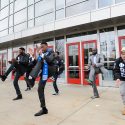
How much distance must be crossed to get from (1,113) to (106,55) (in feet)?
19.5

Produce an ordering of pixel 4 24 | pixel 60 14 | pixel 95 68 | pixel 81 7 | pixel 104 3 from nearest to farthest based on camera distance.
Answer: pixel 95 68
pixel 104 3
pixel 81 7
pixel 60 14
pixel 4 24

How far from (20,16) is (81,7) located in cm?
548

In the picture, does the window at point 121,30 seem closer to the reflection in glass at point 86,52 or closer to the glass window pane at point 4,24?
the reflection in glass at point 86,52

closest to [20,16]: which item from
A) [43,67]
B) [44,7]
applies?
[44,7]

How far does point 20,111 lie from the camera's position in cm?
582

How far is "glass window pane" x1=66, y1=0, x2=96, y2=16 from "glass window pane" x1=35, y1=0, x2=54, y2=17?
1357mm

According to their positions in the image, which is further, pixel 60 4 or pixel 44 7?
pixel 44 7

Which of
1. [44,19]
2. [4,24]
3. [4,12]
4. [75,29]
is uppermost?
[4,12]

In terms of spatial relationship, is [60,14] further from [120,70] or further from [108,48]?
[120,70]

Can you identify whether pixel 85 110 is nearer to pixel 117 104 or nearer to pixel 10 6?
pixel 117 104

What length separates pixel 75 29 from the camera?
11.4m

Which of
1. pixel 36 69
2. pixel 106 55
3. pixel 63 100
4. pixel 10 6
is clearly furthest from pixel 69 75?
pixel 10 6

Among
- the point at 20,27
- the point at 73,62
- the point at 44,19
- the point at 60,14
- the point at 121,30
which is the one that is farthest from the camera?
the point at 20,27

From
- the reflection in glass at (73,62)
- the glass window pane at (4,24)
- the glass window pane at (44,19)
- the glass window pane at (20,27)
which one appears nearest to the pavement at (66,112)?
the reflection in glass at (73,62)
